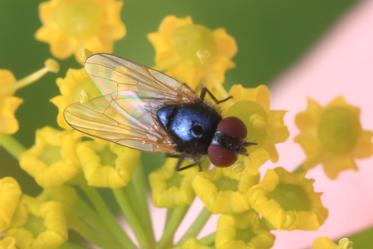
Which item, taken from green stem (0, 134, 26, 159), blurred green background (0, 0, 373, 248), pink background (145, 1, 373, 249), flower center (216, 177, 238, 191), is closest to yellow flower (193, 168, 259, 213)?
flower center (216, 177, 238, 191)

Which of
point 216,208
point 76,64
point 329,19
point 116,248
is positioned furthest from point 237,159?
point 329,19

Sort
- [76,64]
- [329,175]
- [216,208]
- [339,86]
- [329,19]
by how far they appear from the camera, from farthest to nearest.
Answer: [339,86] < [329,19] < [76,64] < [329,175] < [216,208]

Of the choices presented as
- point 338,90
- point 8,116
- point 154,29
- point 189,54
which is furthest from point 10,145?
point 338,90

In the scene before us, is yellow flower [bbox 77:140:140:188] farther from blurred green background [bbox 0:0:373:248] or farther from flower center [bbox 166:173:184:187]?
blurred green background [bbox 0:0:373:248]

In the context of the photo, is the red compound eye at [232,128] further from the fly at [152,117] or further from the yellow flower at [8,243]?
the yellow flower at [8,243]

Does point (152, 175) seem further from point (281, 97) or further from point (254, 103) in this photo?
point (281, 97)

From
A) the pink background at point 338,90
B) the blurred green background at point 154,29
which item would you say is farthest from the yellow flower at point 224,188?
the pink background at point 338,90

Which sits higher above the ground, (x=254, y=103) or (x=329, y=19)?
(x=329, y=19)
